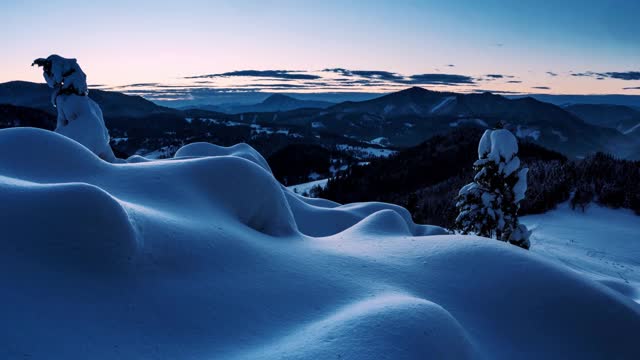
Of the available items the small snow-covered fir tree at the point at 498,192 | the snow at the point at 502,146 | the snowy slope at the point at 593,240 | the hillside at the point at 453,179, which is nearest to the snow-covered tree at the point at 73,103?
the small snow-covered fir tree at the point at 498,192

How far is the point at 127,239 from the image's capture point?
173 inches

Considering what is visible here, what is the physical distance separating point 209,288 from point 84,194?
172 centimetres

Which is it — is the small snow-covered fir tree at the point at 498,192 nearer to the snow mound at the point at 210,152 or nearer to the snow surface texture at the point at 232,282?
the snow mound at the point at 210,152

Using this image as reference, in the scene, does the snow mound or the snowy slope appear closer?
the snow mound

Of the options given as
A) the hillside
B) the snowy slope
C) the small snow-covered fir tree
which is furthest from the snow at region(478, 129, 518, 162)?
the hillside

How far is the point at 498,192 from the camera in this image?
15883 millimetres

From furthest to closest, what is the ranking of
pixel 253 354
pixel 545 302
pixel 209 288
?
pixel 545 302
pixel 209 288
pixel 253 354

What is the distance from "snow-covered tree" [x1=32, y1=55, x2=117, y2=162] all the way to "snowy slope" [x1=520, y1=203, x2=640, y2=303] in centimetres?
1752

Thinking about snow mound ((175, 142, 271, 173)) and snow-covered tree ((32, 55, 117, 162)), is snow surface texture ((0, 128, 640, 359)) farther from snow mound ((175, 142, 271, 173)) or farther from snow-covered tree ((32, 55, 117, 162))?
Answer: snow-covered tree ((32, 55, 117, 162))

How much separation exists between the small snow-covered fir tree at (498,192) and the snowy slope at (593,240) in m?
2.02

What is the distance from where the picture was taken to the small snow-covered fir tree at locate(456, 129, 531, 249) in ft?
50.6

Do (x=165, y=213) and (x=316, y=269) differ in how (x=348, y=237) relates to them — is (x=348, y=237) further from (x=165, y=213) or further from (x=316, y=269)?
(x=165, y=213)

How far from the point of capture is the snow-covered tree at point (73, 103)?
1538 cm

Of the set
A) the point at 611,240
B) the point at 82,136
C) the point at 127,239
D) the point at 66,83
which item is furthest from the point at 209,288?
the point at 611,240
